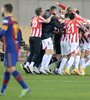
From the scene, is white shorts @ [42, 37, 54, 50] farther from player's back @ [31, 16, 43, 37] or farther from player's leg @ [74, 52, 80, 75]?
player's leg @ [74, 52, 80, 75]

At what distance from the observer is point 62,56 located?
1992 centimetres

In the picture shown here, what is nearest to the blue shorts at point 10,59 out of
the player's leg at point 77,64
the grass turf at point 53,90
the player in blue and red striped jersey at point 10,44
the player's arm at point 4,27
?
the player in blue and red striped jersey at point 10,44

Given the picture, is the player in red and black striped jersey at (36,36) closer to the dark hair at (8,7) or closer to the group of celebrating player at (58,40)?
the group of celebrating player at (58,40)

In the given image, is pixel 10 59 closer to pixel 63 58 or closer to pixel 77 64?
pixel 77 64

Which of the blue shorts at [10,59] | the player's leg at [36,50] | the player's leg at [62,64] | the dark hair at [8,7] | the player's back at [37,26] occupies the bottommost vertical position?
the player's leg at [62,64]

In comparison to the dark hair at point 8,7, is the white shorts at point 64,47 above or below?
below

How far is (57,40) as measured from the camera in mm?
20016

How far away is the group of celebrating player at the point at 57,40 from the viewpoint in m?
19.2

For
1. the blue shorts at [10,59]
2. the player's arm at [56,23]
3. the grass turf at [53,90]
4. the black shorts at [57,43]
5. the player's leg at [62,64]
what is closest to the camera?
the grass turf at [53,90]

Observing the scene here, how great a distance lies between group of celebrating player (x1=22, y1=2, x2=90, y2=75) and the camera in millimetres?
19250

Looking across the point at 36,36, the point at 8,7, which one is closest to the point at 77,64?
the point at 36,36

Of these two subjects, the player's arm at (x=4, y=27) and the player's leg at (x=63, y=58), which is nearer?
the player's arm at (x=4, y=27)

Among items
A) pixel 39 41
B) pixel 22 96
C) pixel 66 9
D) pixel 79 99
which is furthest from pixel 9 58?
pixel 66 9

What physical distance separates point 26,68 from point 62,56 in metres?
1.38
